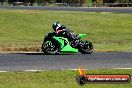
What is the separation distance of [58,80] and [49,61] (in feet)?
15.8

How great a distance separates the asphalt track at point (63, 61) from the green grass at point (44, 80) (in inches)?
56.0

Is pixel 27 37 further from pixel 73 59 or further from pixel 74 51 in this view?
pixel 73 59

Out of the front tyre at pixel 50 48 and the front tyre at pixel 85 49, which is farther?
the front tyre at pixel 85 49

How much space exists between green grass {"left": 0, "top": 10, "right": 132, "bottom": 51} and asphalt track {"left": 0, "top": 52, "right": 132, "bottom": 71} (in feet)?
25.8

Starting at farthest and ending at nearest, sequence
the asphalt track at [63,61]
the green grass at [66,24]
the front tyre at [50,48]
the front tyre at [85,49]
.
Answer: the green grass at [66,24] → the front tyre at [85,49] → the front tyre at [50,48] → the asphalt track at [63,61]

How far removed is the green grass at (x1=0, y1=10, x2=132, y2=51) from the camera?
97.7 feet

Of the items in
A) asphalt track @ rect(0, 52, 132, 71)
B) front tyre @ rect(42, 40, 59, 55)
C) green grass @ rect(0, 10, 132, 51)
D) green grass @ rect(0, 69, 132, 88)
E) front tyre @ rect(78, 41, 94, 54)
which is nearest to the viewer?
green grass @ rect(0, 69, 132, 88)

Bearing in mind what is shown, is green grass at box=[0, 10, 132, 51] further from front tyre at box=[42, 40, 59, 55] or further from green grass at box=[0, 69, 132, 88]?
Result: green grass at box=[0, 69, 132, 88]

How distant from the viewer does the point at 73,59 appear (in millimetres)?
18500

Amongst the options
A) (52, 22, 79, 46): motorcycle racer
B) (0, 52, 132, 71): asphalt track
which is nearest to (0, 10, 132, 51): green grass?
(52, 22, 79, 46): motorcycle racer

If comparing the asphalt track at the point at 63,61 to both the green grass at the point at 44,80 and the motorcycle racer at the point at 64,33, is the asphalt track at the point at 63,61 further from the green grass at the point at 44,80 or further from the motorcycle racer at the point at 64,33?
the green grass at the point at 44,80

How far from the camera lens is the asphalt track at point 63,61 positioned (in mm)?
16078

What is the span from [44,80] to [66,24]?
88.9 ft

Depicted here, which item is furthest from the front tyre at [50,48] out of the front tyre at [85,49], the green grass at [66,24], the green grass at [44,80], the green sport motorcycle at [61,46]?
the green grass at [66,24]
